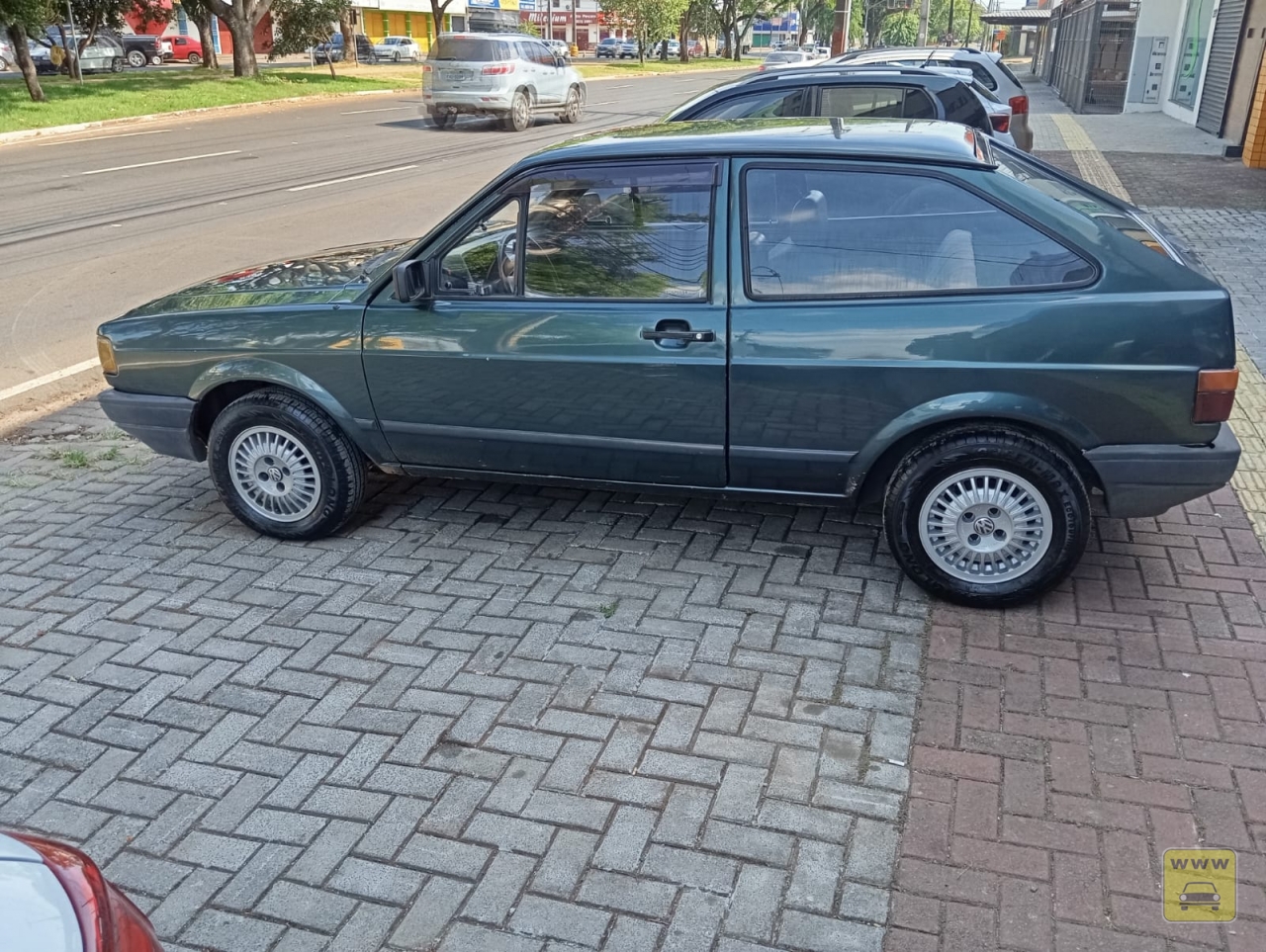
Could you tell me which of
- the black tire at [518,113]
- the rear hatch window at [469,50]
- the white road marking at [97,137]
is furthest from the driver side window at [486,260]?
the rear hatch window at [469,50]

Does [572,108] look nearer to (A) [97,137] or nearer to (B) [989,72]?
(A) [97,137]

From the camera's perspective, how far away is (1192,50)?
23719 millimetres

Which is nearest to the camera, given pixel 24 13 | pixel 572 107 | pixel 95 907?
pixel 95 907

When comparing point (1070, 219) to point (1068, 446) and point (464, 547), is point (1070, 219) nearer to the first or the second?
point (1068, 446)

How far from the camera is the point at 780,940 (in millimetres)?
2691

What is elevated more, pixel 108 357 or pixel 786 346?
pixel 786 346

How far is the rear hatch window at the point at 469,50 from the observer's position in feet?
75.7

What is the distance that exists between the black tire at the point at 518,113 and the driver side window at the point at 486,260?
19997mm

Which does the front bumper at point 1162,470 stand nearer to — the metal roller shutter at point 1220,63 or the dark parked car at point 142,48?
the metal roller shutter at point 1220,63

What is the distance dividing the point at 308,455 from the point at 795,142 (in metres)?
2.42

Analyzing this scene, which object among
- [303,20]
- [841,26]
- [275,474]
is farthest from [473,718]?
[303,20]

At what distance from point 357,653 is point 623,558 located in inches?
47.2

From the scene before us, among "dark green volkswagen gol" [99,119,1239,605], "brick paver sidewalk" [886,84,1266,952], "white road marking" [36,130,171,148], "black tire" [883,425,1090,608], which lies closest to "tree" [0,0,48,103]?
"white road marking" [36,130,171,148]

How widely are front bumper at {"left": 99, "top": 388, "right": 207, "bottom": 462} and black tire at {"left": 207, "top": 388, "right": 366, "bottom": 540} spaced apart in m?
0.15
